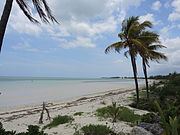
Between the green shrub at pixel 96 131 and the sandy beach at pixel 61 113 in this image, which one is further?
the sandy beach at pixel 61 113

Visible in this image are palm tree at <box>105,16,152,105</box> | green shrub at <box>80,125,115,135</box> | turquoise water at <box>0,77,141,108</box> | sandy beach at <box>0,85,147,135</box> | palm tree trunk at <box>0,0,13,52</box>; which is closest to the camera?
palm tree trunk at <box>0,0,13,52</box>

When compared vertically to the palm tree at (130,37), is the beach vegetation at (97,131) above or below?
below

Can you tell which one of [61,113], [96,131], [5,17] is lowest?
[61,113]

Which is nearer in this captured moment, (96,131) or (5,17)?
(5,17)

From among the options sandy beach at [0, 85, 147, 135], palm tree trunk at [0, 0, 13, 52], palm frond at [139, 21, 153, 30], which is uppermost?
palm frond at [139, 21, 153, 30]

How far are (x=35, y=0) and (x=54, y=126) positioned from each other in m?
4.75

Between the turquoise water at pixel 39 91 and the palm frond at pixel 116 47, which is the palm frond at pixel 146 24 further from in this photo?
the turquoise water at pixel 39 91

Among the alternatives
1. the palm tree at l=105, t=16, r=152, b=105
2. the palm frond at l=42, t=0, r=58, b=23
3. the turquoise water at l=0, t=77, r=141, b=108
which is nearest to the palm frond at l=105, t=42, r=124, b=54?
the palm tree at l=105, t=16, r=152, b=105

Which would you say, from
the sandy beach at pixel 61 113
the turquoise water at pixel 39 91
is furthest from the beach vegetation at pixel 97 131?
the turquoise water at pixel 39 91

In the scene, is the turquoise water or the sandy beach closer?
the sandy beach

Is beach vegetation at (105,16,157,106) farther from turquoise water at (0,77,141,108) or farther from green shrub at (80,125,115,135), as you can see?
turquoise water at (0,77,141,108)

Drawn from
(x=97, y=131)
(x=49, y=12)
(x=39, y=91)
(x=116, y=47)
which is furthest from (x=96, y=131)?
(x=39, y=91)

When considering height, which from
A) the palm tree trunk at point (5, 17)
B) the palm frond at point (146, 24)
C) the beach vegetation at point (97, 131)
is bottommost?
the beach vegetation at point (97, 131)

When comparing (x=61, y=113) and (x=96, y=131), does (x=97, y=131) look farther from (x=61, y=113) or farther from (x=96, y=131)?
(x=61, y=113)
